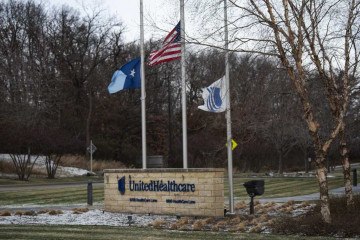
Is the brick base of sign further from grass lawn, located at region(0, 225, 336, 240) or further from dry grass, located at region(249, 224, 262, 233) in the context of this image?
grass lawn, located at region(0, 225, 336, 240)

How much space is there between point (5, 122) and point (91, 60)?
1941 cm

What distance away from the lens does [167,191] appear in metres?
17.6

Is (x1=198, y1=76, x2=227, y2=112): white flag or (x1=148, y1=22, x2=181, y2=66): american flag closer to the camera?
(x1=148, y1=22, x2=181, y2=66): american flag

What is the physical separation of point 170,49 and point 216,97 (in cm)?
200

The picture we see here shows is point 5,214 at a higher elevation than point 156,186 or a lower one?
lower

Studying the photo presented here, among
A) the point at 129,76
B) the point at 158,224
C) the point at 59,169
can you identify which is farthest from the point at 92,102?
the point at 158,224

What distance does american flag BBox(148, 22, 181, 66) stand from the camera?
16.2 m

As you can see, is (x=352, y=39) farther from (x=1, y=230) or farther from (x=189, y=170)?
(x=1, y=230)

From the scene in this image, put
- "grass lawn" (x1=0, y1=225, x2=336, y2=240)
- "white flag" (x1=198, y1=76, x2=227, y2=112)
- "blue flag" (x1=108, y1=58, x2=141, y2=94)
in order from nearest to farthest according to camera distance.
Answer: "grass lawn" (x1=0, y1=225, x2=336, y2=240)
"white flag" (x1=198, y1=76, x2=227, y2=112)
"blue flag" (x1=108, y1=58, x2=141, y2=94)

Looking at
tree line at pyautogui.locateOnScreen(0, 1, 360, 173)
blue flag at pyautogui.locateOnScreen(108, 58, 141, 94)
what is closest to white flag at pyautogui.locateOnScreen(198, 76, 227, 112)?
blue flag at pyautogui.locateOnScreen(108, 58, 141, 94)

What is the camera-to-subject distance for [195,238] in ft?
39.7

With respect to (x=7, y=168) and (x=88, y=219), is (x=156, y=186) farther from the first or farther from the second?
(x=7, y=168)

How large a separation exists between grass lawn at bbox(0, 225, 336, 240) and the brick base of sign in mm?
2887

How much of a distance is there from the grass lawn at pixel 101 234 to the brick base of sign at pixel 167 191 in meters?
2.89
